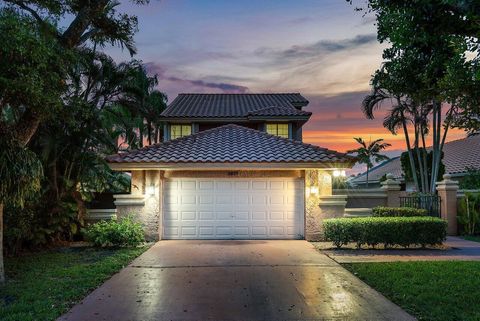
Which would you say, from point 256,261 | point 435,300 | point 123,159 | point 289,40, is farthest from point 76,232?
point 435,300

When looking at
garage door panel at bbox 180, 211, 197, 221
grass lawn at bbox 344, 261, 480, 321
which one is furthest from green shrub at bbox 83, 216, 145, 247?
grass lawn at bbox 344, 261, 480, 321

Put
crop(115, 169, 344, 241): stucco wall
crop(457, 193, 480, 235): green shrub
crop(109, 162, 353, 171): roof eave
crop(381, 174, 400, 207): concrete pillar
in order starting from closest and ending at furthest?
crop(109, 162, 353, 171): roof eave → crop(115, 169, 344, 241): stucco wall → crop(457, 193, 480, 235): green shrub → crop(381, 174, 400, 207): concrete pillar

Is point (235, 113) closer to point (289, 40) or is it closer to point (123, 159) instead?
point (289, 40)

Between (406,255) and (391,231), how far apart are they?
41.2 inches

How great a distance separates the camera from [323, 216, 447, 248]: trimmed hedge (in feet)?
39.5

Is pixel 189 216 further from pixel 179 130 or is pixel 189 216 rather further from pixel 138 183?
pixel 179 130

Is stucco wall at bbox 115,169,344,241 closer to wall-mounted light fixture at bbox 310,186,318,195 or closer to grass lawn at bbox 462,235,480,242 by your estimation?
wall-mounted light fixture at bbox 310,186,318,195

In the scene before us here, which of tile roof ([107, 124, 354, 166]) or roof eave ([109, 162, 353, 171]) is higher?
tile roof ([107, 124, 354, 166])

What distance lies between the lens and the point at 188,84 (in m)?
29.1

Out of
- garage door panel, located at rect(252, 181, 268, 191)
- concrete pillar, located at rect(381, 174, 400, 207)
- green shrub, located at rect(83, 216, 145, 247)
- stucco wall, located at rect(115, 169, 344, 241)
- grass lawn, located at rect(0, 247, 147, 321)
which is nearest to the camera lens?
grass lawn, located at rect(0, 247, 147, 321)

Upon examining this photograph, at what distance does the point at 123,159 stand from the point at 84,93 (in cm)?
303

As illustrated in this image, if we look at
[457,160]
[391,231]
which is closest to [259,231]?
[391,231]

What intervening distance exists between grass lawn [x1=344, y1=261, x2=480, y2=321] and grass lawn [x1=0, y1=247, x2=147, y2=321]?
531 centimetres

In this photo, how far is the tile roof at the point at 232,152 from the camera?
1360 centimetres
